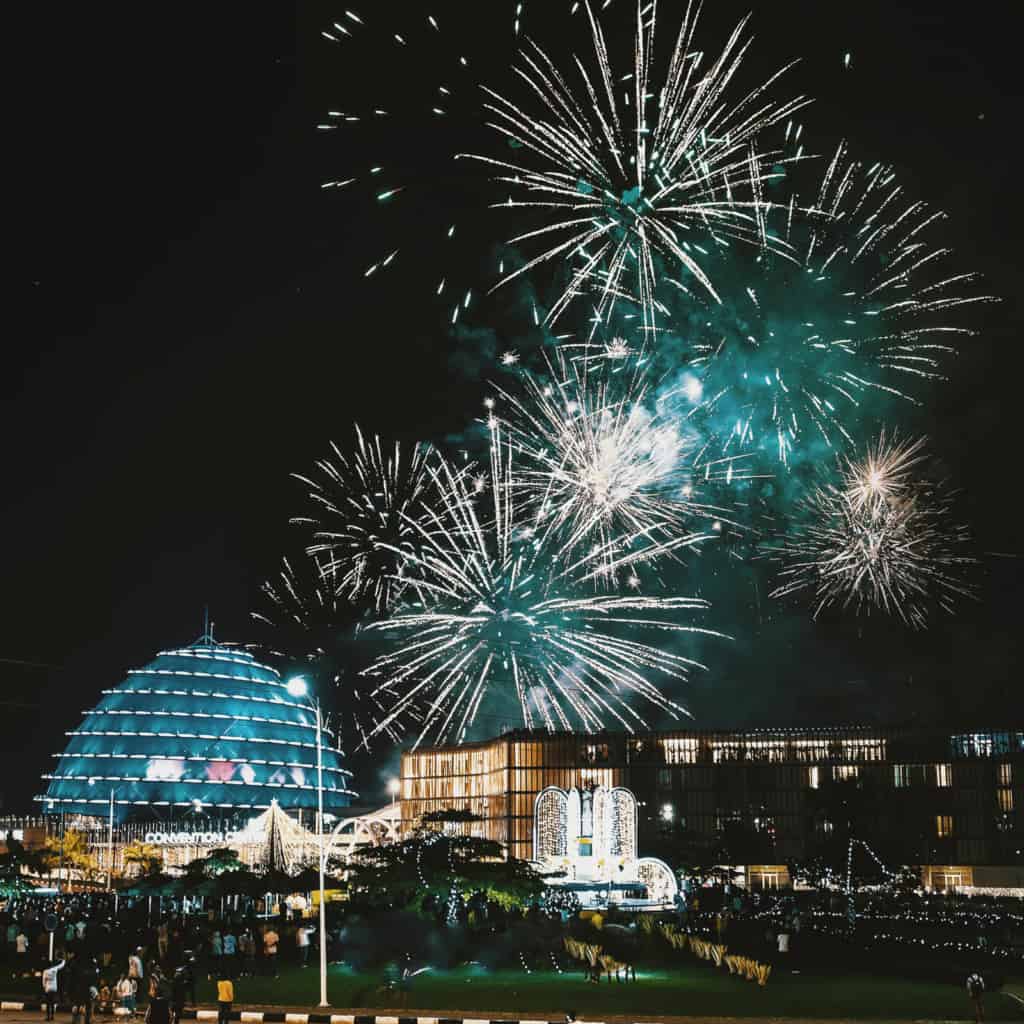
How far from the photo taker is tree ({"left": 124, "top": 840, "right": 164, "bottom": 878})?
8431cm

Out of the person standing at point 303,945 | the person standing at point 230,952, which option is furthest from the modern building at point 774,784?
the person standing at point 230,952

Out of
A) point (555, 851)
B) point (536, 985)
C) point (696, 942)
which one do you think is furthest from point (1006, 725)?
point (536, 985)

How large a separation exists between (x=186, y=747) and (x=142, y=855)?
4280 centimetres

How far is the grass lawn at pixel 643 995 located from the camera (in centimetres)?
3025

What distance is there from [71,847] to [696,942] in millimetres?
73614

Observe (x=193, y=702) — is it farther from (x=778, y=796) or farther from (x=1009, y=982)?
(x=1009, y=982)

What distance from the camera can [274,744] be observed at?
13462 cm

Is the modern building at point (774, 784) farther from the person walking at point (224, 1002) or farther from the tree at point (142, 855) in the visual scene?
the person walking at point (224, 1002)

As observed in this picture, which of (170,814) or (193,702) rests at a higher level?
(193,702)

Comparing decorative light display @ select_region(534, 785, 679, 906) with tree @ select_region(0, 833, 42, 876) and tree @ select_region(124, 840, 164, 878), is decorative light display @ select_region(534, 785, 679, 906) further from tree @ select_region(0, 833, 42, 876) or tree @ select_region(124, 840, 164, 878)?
tree @ select_region(124, 840, 164, 878)

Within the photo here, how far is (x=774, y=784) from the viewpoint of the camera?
122938 millimetres

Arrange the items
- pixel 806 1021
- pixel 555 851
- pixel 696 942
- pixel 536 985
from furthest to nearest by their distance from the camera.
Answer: pixel 555 851 → pixel 696 942 → pixel 536 985 → pixel 806 1021

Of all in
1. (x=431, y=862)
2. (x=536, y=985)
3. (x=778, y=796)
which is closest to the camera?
(x=536, y=985)

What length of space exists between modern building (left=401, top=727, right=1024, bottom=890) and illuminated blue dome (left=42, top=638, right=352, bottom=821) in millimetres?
17039
